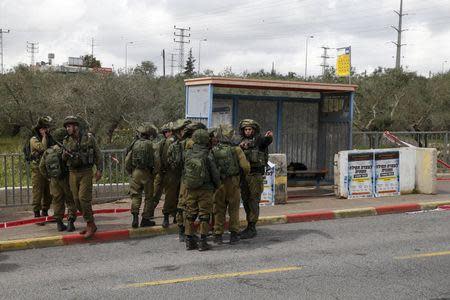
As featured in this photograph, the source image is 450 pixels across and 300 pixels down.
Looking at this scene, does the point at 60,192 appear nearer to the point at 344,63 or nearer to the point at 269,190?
the point at 269,190

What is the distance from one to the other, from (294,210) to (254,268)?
3.96 metres

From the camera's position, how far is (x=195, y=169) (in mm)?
→ 7434

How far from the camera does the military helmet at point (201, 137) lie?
→ 748 centimetres

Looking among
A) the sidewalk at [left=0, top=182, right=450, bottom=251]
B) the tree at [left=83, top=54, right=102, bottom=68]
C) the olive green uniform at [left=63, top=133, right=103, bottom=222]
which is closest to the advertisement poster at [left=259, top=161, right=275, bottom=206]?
the sidewalk at [left=0, top=182, right=450, bottom=251]

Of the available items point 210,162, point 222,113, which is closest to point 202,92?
point 222,113

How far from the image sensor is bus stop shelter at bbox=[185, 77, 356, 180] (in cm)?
1175

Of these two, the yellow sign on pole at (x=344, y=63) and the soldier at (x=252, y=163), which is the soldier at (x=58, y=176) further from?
the yellow sign on pole at (x=344, y=63)

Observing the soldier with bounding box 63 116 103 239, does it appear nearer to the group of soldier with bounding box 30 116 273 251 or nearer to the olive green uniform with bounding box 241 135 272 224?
the group of soldier with bounding box 30 116 273 251

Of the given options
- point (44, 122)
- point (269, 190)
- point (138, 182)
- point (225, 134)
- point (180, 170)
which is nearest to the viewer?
point (225, 134)

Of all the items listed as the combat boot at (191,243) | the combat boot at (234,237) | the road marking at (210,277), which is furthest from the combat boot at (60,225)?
the road marking at (210,277)

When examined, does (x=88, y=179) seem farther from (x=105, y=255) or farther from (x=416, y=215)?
(x=416, y=215)

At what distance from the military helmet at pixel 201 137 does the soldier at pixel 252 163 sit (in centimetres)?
87

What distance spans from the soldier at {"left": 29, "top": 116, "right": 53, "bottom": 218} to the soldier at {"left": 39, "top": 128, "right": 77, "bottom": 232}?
42 centimetres

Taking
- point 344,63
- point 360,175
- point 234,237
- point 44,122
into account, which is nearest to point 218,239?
point 234,237
